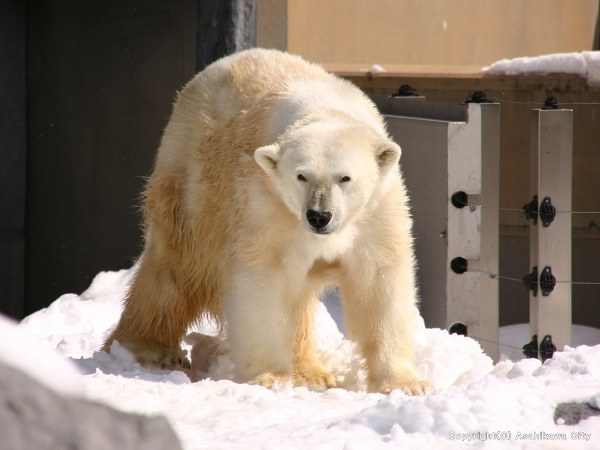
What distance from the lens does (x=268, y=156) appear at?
148 inches

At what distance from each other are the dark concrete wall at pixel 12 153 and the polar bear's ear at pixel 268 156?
16.1 feet

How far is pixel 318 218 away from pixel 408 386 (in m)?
0.82

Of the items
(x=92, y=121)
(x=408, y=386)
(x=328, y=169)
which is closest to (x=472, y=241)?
(x=408, y=386)

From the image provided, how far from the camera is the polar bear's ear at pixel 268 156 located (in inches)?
147

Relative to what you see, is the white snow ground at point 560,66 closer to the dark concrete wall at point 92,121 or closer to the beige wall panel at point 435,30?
the beige wall panel at point 435,30

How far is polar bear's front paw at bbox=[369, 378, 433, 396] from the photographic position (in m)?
3.87

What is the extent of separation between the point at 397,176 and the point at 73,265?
4.67m

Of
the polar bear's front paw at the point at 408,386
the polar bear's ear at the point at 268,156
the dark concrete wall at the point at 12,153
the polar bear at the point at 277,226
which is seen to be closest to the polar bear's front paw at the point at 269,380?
the polar bear at the point at 277,226

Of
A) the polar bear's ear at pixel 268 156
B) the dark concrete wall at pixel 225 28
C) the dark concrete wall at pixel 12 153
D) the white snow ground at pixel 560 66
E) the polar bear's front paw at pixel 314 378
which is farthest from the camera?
the dark concrete wall at pixel 12 153

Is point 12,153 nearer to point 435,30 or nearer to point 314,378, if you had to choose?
point 435,30

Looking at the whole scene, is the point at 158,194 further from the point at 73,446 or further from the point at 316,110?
the point at 73,446

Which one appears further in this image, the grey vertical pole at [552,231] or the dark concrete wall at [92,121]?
the dark concrete wall at [92,121]

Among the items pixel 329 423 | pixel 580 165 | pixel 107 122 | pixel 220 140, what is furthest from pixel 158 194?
pixel 580 165

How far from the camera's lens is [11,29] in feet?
26.9
